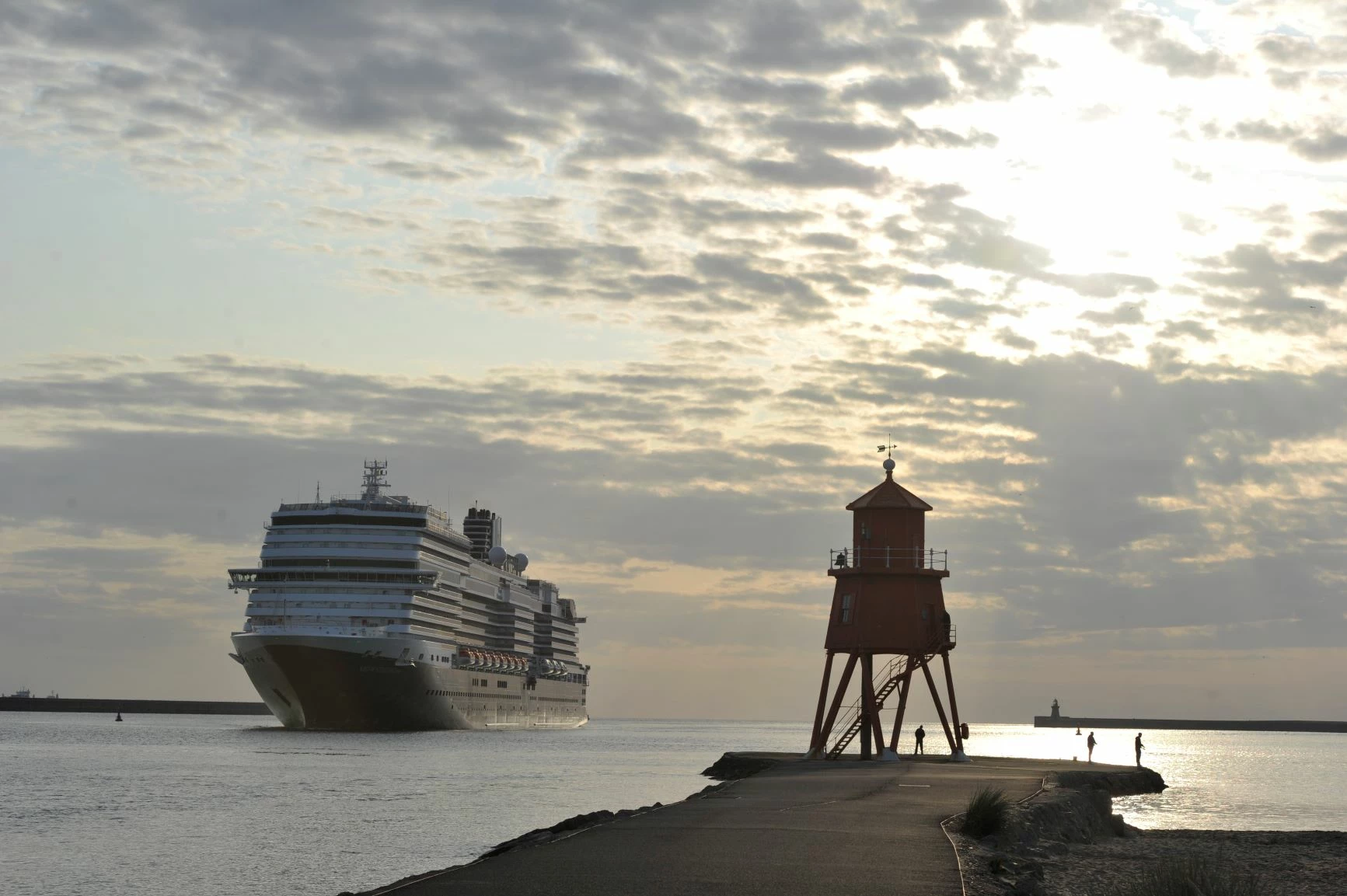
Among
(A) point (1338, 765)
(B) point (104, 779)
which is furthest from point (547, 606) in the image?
(B) point (104, 779)

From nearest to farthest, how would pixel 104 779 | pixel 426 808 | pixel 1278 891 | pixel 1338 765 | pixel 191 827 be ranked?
pixel 1278 891 < pixel 191 827 < pixel 426 808 < pixel 104 779 < pixel 1338 765

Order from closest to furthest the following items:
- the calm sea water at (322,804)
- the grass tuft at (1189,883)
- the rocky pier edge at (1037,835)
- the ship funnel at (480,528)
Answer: the grass tuft at (1189,883) < the rocky pier edge at (1037,835) < the calm sea water at (322,804) < the ship funnel at (480,528)

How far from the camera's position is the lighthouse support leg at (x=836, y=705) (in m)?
44.3

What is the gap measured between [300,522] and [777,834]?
74.6m

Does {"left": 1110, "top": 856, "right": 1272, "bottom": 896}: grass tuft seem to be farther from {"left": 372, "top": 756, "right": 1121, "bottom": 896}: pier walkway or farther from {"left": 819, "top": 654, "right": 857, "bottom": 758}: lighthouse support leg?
{"left": 819, "top": 654, "right": 857, "bottom": 758}: lighthouse support leg

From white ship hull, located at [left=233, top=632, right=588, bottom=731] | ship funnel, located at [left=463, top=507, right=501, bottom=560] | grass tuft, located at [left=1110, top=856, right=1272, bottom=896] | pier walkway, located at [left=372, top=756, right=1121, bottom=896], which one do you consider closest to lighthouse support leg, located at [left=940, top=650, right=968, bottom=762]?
pier walkway, located at [left=372, top=756, right=1121, bottom=896]

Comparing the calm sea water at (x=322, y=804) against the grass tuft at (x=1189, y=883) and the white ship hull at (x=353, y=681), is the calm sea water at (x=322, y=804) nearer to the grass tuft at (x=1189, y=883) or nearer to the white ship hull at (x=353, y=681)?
the white ship hull at (x=353, y=681)

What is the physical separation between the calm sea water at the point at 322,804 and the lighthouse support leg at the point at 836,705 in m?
5.22

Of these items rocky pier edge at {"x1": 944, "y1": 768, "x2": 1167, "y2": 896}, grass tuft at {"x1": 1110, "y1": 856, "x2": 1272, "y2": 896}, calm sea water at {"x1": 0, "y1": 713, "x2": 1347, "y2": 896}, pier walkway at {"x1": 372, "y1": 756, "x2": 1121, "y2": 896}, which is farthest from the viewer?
calm sea water at {"x1": 0, "y1": 713, "x2": 1347, "y2": 896}

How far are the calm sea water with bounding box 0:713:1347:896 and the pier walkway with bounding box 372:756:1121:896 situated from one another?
21.2 feet

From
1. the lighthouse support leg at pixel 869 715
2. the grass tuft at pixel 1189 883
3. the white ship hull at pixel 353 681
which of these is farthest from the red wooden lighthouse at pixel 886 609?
the white ship hull at pixel 353 681

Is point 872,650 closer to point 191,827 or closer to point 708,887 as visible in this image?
Answer: point 191,827

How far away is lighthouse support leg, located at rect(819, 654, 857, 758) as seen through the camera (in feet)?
145

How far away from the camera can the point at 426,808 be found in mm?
41281
